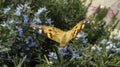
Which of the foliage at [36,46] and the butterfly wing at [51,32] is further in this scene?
the foliage at [36,46]

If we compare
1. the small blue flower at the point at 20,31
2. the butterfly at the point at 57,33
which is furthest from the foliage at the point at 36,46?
the butterfly at the point at 57,33

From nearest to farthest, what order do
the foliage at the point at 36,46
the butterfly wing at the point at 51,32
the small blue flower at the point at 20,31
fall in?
the butterfly wing at the point at 51,32 → the foliage at the point at 36,46 → the small blue flower at the point at 20,31

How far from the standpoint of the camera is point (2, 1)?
3900 mm

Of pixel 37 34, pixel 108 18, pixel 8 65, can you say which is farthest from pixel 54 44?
pixel 108 18

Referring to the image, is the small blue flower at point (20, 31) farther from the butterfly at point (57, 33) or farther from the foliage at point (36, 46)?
the butterfly at point (57, 33)

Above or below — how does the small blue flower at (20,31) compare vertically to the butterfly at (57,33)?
above

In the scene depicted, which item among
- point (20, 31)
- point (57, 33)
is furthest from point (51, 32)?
point (20, 31)

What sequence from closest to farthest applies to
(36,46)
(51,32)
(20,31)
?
(51,32) → (20,31) → (36,46)

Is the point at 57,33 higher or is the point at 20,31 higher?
the point at 20,31

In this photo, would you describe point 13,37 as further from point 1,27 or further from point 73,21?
point 73,21

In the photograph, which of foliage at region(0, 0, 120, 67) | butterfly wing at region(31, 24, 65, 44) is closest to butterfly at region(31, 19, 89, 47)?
butterfly wing at region(31, 24, 65, 44)

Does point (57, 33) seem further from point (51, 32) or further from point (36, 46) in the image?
point (36, 46)

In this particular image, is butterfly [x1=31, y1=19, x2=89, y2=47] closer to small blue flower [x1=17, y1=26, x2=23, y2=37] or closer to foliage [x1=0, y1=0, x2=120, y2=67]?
foliage [x1=0, y1=0, x2=120, y2=67]

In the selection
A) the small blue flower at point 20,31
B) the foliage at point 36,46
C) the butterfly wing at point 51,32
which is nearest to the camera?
the butterfly wing at point 51,32
